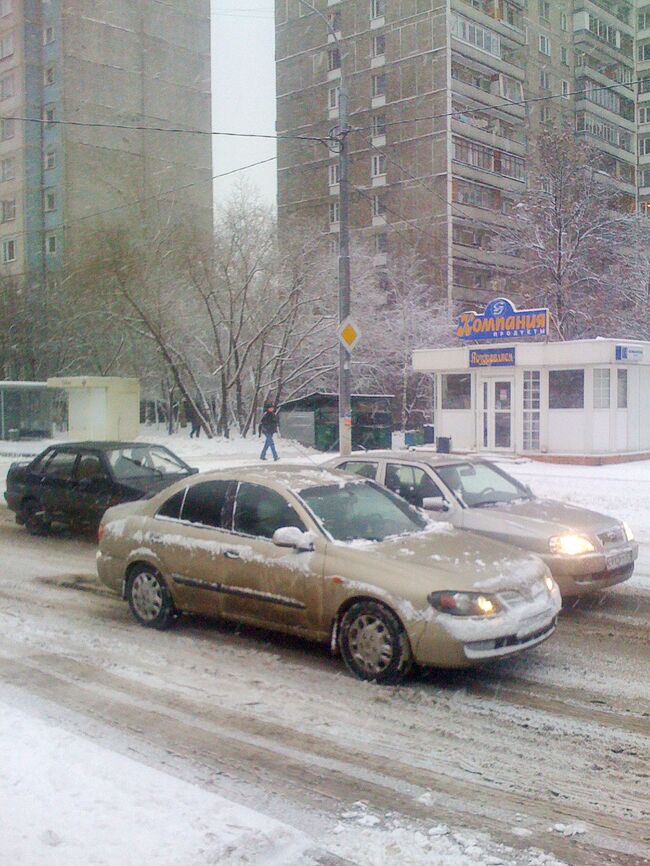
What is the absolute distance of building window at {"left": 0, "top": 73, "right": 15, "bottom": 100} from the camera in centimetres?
6094

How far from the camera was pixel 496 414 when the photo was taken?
24625 millimetres

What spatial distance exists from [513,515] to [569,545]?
2.18ft

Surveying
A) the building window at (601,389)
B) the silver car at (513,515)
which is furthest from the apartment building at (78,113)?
the silver car at (513,515)

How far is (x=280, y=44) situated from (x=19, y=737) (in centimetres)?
6617

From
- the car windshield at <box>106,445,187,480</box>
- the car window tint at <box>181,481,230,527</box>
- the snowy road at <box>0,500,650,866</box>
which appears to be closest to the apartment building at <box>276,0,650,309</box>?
the car windshield at <box>106,445,187,480</box>

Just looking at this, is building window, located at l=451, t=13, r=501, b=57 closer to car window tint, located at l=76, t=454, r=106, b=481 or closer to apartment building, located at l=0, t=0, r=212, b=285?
apartment building, located at l=0, t=0, r=212, b=285

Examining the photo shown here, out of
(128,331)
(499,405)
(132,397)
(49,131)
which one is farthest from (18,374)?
(499,405)

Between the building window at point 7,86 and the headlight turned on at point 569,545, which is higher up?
the building window at point 7,86

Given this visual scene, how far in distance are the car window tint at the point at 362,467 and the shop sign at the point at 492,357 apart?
14.1m

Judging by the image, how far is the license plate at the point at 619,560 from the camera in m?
8.17

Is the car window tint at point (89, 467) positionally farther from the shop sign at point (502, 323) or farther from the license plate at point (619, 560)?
the shop sign at point (502, 323)

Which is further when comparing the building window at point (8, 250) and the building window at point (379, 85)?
the building window at point (8, 250)

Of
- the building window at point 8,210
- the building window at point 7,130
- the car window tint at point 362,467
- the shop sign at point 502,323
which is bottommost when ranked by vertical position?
the car window tint at point 362,467

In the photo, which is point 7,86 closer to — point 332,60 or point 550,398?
point 332,60
